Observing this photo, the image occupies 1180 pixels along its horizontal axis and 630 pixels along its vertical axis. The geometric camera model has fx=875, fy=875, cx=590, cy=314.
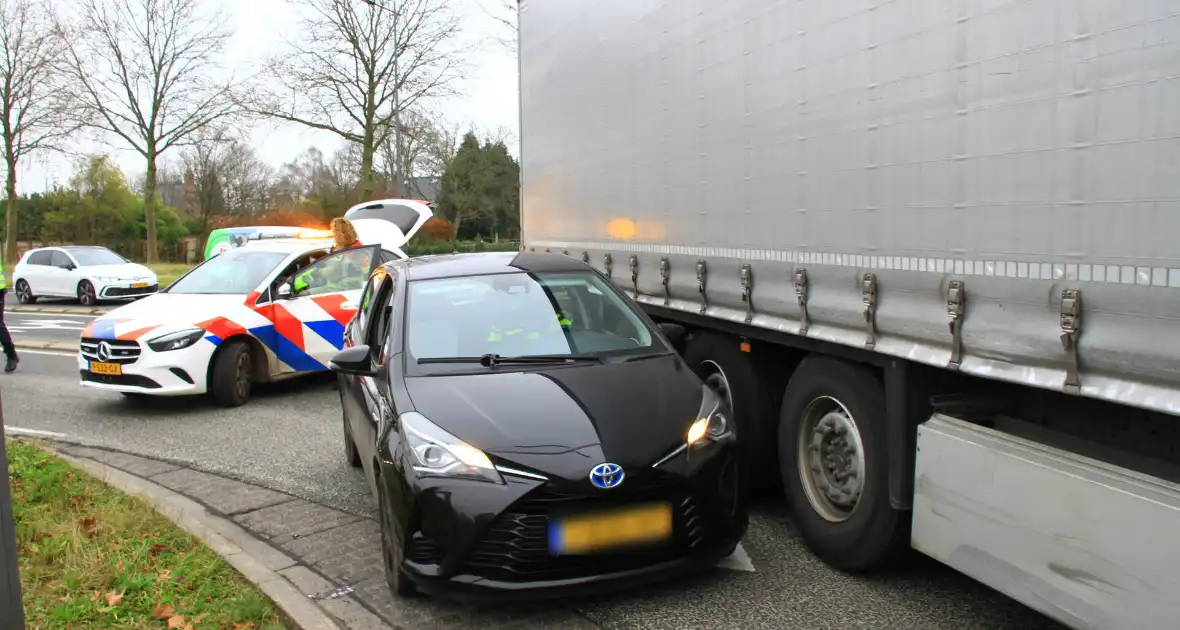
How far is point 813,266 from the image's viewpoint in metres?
4.14

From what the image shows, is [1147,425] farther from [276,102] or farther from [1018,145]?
[276,102]

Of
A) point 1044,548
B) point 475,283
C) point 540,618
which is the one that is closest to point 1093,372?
point 1044,548

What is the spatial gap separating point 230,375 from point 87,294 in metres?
16.0

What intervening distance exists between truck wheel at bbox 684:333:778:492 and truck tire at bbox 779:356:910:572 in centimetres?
29

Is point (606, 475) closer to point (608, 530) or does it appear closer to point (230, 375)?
point (608, 530)

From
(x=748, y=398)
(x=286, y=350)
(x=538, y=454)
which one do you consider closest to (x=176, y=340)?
(x=286, y=350)

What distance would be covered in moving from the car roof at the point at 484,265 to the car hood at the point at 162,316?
12.8 feet

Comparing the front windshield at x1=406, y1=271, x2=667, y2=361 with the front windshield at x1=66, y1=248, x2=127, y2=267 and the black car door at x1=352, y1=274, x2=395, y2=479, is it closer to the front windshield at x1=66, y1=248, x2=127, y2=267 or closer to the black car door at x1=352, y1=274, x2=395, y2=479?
the black car door at x1=352, y1=274, x2=395, y2=479

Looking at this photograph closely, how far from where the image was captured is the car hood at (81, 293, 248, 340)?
838 cm

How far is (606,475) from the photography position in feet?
11.7

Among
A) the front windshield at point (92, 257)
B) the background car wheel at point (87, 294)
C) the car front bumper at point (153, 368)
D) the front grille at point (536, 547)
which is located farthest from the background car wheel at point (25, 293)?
the front grille at point (536, 547)

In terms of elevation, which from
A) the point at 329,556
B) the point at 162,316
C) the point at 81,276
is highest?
the point at 81,276

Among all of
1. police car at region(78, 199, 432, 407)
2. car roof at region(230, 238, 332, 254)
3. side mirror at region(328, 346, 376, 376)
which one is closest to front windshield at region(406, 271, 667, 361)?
side mirror at region(328, 346, 376, 376)

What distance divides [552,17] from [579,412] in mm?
4458
